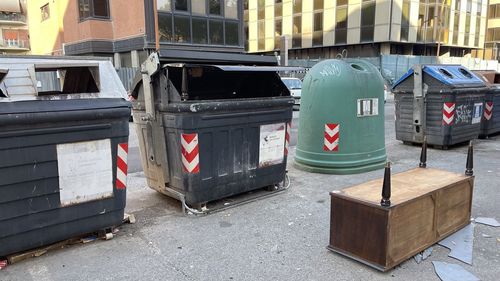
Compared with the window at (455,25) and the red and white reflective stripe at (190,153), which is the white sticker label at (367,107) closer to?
the red and white reflective stripe at (190,153)

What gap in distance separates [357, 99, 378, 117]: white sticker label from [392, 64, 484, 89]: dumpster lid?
256cm

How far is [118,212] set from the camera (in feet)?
13.3

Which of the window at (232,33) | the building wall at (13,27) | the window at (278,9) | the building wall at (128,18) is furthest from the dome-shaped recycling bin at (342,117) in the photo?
the building wall at (13,27)

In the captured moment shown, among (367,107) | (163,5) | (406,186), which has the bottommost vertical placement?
(406,186)

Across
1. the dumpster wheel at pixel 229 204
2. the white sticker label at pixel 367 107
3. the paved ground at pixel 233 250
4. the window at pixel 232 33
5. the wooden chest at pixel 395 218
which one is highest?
the window at pixel 232 33

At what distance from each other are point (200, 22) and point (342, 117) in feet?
57.1

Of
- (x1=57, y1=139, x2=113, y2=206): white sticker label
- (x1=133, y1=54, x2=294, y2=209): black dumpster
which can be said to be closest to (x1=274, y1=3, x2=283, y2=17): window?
(x1=133, y1=54, x2=294, y2=209): black dumpster

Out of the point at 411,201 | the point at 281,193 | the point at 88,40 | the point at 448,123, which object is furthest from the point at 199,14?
the point at 411,201

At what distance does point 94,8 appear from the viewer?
77.8 feet

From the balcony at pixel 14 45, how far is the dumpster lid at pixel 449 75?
53347 mm

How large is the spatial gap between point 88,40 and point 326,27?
72.9ft

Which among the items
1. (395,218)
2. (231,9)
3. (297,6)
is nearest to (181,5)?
(231,9)

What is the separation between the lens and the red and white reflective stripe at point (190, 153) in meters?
4.51

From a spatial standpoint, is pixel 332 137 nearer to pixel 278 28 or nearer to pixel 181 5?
pixel 181 5
